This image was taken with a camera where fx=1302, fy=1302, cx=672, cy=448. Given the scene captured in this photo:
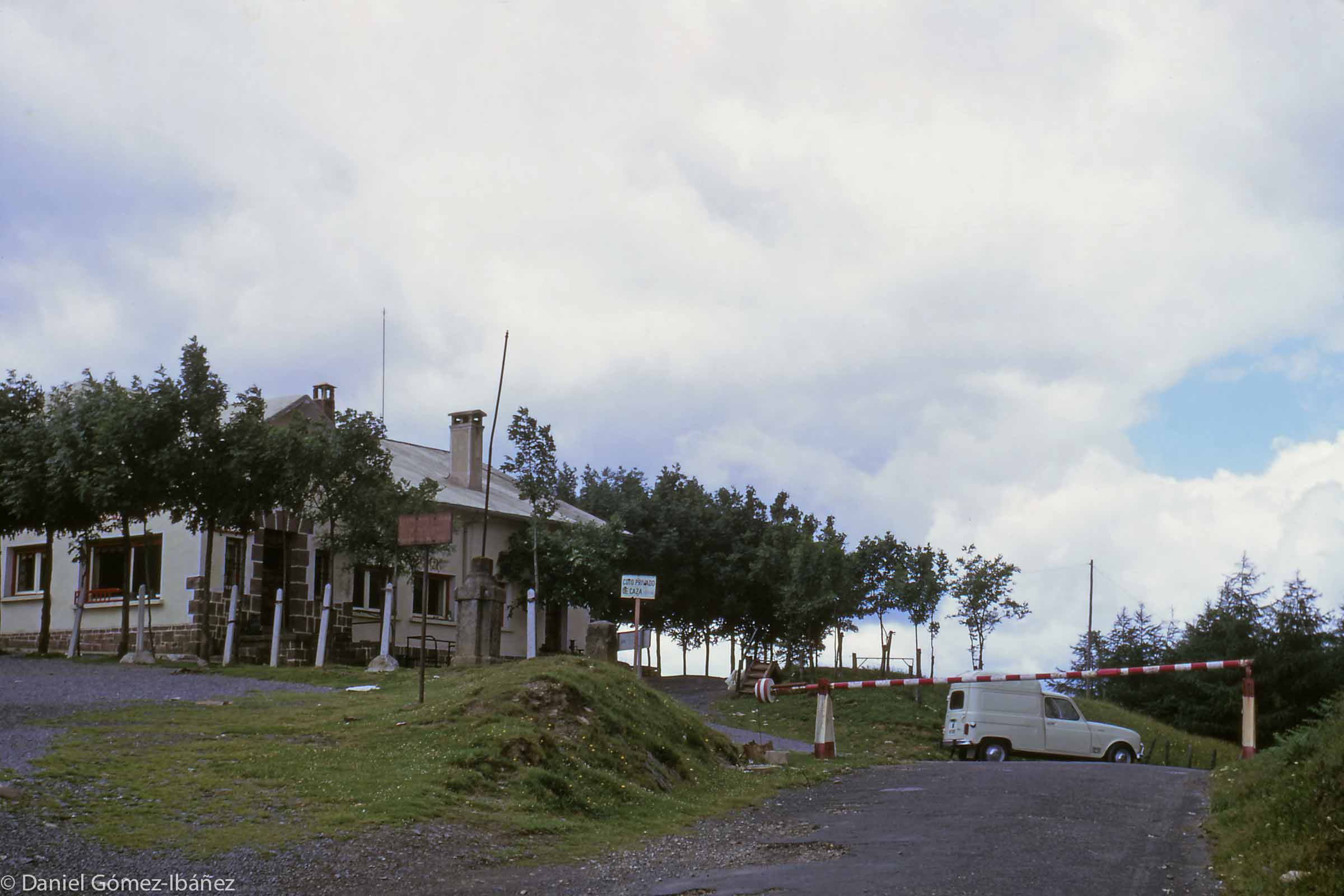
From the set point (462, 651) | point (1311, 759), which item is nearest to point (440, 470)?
point (462, 651)

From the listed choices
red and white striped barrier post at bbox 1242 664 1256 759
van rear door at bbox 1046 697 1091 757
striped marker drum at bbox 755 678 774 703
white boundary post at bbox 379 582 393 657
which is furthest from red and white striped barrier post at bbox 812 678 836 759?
white boundary post at bbox 379 582 393 657

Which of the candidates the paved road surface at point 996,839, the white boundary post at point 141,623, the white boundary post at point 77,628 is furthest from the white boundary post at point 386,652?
the paved road surface at point 996,839

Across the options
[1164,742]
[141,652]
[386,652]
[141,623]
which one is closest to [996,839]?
[386,652]

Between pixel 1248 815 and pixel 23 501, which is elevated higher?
pixel 23 501

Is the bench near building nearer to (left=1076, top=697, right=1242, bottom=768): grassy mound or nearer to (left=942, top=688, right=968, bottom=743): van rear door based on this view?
(left=942, top=688, right=968, bottom=743): van rear door

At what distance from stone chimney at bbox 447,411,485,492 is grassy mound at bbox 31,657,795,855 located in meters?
20.5

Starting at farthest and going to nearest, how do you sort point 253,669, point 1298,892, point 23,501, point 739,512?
point 739,512
point 23,501
point 253,669
point 1298,892

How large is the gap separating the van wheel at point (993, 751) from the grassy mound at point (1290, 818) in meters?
10.2

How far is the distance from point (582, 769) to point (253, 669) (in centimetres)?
1218

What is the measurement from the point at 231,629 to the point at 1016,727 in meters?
15.6

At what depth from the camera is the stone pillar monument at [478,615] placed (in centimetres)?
2064

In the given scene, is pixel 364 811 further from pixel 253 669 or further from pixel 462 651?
pixel 253 669

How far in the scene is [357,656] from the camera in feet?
107

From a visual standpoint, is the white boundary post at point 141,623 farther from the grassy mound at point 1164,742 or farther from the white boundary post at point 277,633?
the grassy mound at point 1164,742
